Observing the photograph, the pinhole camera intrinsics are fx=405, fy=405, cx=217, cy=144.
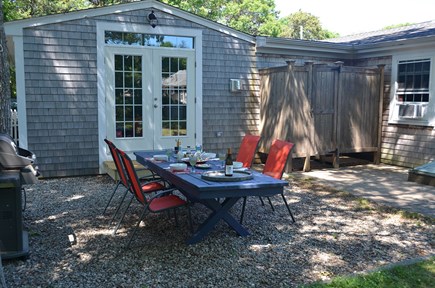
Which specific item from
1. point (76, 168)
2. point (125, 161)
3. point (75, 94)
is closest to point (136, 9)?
point (75, 94)

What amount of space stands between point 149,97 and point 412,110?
5.19 metres

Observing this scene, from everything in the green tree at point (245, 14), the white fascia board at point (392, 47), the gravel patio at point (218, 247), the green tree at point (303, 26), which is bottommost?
the gravel patio at point (218, 247)

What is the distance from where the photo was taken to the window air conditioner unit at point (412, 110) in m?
7.90

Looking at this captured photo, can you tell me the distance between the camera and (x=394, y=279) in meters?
3.08

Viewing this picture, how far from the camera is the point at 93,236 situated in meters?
4.08

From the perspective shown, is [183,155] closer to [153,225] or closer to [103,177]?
[153,225]

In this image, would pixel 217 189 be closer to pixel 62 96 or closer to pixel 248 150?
pixel 248 150

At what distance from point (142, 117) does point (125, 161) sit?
3.79m

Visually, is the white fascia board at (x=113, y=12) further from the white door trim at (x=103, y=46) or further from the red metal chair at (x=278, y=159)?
the red metal chair at (x=278, y=159)

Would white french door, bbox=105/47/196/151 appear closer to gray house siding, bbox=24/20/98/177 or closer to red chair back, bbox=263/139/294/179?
gray house siding, bbox=24/20/98/177

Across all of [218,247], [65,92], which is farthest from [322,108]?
[218,247]

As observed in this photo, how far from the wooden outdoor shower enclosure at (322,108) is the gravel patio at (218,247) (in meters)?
2.49

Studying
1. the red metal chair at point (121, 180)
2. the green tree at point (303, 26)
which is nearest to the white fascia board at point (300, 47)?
the red metal chair at point (121, 180)

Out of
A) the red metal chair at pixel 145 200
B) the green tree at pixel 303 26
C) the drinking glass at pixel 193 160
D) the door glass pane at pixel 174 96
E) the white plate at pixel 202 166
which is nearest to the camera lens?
the red metal chair at pixel 145 200
